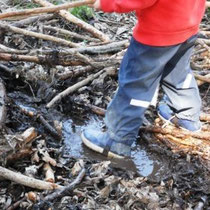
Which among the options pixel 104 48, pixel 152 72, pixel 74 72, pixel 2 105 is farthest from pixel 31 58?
pixel 152 72

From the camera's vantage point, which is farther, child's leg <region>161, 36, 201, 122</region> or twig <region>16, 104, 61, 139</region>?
twig <region>16, 104, 61, 139</region>

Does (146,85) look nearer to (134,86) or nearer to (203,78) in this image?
(134,86)

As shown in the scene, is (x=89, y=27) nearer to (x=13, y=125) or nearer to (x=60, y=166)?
(x=13, y=125)

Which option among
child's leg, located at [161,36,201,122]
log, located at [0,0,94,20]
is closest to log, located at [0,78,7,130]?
log, located at [0,0,94,20]

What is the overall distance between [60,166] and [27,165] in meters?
0.22

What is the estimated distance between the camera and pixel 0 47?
3596 mm

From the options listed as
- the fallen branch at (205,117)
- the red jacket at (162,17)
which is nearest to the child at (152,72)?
the red jacket at (162,17)

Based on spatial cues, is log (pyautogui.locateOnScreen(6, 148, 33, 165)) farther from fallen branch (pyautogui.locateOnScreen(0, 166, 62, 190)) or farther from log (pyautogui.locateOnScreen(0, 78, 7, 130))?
log (pyautogui.locateOnScreen(0, 78, 7, 130))

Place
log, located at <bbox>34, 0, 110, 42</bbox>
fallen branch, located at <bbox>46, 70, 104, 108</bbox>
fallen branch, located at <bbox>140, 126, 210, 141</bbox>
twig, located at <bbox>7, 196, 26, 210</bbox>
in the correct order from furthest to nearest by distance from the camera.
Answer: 1. log, located at <bbox>34, 0, 110, 42</bbox>
2. fallen branch, located at <bbox>46, 70, 104, 108</bbox>
3. fallen branch, located at <bbox>140, 126, 210, 141</bbox>
4. twig, located at <bbox>7, 196, 26, 210</bbox>

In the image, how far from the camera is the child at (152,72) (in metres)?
2.52

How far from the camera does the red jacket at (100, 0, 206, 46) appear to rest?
7.90 feet

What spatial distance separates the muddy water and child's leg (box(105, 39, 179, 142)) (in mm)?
179

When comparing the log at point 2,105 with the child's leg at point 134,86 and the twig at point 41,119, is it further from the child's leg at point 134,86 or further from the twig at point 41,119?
the child's leg at point 134,86

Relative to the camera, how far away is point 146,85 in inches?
110
